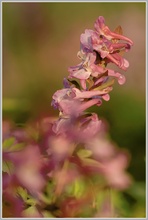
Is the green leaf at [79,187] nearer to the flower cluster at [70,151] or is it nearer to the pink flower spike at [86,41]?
the flower cluster at [70,151]

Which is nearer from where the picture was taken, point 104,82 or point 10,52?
point 104,82

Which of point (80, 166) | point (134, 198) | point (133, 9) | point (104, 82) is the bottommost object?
point (134, 198)

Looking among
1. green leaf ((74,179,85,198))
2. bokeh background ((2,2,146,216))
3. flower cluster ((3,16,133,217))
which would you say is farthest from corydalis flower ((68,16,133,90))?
bokeh background ((2,2,146,216))

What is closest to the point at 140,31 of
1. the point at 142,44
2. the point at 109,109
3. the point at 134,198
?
the point at 142,44

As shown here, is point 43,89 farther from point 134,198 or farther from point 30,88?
point 134,198

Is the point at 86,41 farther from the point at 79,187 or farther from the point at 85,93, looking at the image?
the point at 79,187

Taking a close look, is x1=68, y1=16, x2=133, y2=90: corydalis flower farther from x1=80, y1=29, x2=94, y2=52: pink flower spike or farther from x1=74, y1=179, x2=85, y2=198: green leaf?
x1=74, y1=179, x2=85, y2=198: green leaf

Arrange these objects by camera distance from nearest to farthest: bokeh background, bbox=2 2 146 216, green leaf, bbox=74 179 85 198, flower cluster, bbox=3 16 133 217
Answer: flower cluster, bbox=3 16 133 217 → green leaf, bbox=74 179 85 198 → bokeh background, bbox=2 2 146 216
